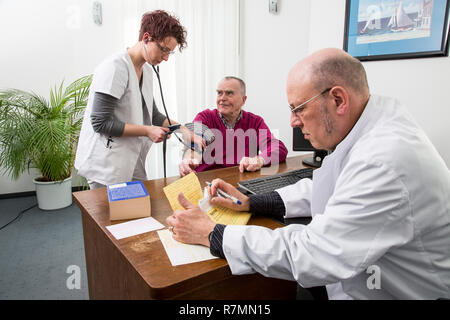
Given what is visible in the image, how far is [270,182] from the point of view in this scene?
Result: 56.4 inches

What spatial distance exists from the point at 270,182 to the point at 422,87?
4.17 feet

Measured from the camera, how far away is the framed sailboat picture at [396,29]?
1847 mm

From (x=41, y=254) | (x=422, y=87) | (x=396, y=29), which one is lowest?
(x=41, y=254)

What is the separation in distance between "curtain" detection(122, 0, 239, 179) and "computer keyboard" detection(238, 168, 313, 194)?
2103 millimetres

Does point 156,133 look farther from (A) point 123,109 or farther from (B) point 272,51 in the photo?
(B) point 272,51

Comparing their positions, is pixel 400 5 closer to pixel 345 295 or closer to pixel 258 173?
pixel 258 173

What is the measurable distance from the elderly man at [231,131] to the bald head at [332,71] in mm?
1121

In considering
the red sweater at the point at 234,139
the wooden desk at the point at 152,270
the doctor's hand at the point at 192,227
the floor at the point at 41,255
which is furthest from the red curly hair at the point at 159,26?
the floor at the point at 41,255

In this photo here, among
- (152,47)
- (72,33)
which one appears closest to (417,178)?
(152,47)

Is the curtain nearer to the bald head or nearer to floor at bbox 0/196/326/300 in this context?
floor at bbox 0/196/326/300

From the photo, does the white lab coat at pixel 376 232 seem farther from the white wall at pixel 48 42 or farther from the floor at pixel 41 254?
the white wall at pixel 48 42

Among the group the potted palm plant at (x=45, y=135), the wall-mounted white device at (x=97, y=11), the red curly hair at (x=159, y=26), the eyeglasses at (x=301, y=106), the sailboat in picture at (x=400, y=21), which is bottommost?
the potted palm plant at (x=45, y=135)

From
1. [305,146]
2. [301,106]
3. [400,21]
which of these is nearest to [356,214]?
[301,106]

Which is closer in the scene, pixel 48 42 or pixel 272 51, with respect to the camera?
pixel 48 42
